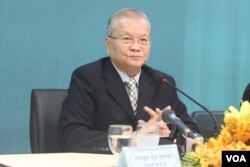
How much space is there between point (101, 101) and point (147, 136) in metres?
0.82

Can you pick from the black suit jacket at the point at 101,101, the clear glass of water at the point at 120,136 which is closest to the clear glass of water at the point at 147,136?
the clear glass of water at the point at 120,136

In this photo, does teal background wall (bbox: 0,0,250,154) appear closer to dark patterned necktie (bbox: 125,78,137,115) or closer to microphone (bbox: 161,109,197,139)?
dark patterned necktie (bbox: 125,78,137,115)

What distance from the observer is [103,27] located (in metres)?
4.12

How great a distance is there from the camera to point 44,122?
2707 millimetres

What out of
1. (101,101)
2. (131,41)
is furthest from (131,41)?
(101,101)

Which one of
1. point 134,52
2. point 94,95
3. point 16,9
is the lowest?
point 94,95

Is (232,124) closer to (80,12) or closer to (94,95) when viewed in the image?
(94,95)

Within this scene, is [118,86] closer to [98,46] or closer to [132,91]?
[132,91]

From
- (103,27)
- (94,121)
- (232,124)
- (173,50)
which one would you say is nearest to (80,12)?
(103,27)

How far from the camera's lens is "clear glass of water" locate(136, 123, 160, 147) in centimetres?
198

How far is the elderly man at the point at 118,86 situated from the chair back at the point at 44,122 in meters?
0.07

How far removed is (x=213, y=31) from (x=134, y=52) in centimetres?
186

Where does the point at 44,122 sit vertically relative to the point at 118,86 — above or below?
below

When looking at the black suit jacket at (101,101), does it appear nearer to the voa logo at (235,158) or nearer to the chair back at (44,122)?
the chair back at (44,122)
